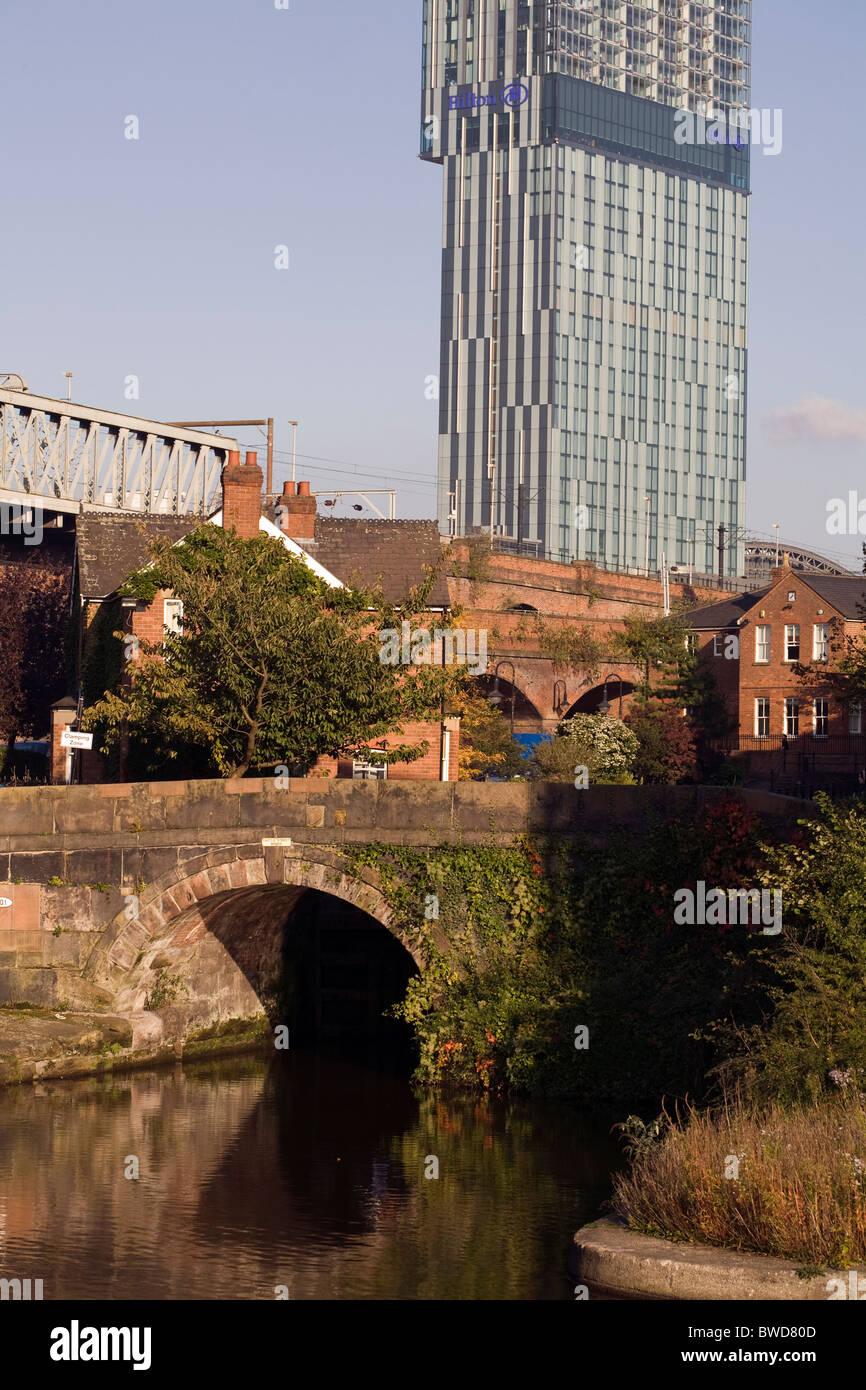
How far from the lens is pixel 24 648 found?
61.3m

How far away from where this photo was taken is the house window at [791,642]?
78.7 metres

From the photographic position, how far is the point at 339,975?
35.4 meters

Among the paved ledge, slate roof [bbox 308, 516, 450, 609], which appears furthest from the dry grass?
slate roof [bbox 308, 516, 450, 609]

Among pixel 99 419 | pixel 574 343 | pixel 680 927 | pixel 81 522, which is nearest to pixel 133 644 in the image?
pixel 81 522

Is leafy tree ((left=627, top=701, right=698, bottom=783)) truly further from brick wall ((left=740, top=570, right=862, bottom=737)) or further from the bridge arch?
the bridge arch

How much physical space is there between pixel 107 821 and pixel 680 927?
9.75 meters

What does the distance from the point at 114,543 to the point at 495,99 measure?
144 meters

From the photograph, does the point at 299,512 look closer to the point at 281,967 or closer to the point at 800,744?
the point at 281,967

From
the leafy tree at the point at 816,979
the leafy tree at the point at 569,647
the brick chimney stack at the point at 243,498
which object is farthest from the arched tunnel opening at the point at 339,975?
the leafy tree at the point at 569,647

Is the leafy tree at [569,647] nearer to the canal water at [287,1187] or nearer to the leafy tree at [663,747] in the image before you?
the leafy tree at [663,747]

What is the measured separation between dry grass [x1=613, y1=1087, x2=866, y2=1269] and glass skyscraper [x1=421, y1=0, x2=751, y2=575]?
14775 cm

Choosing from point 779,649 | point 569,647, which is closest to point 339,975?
point 779,649

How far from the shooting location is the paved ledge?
1532 cm
